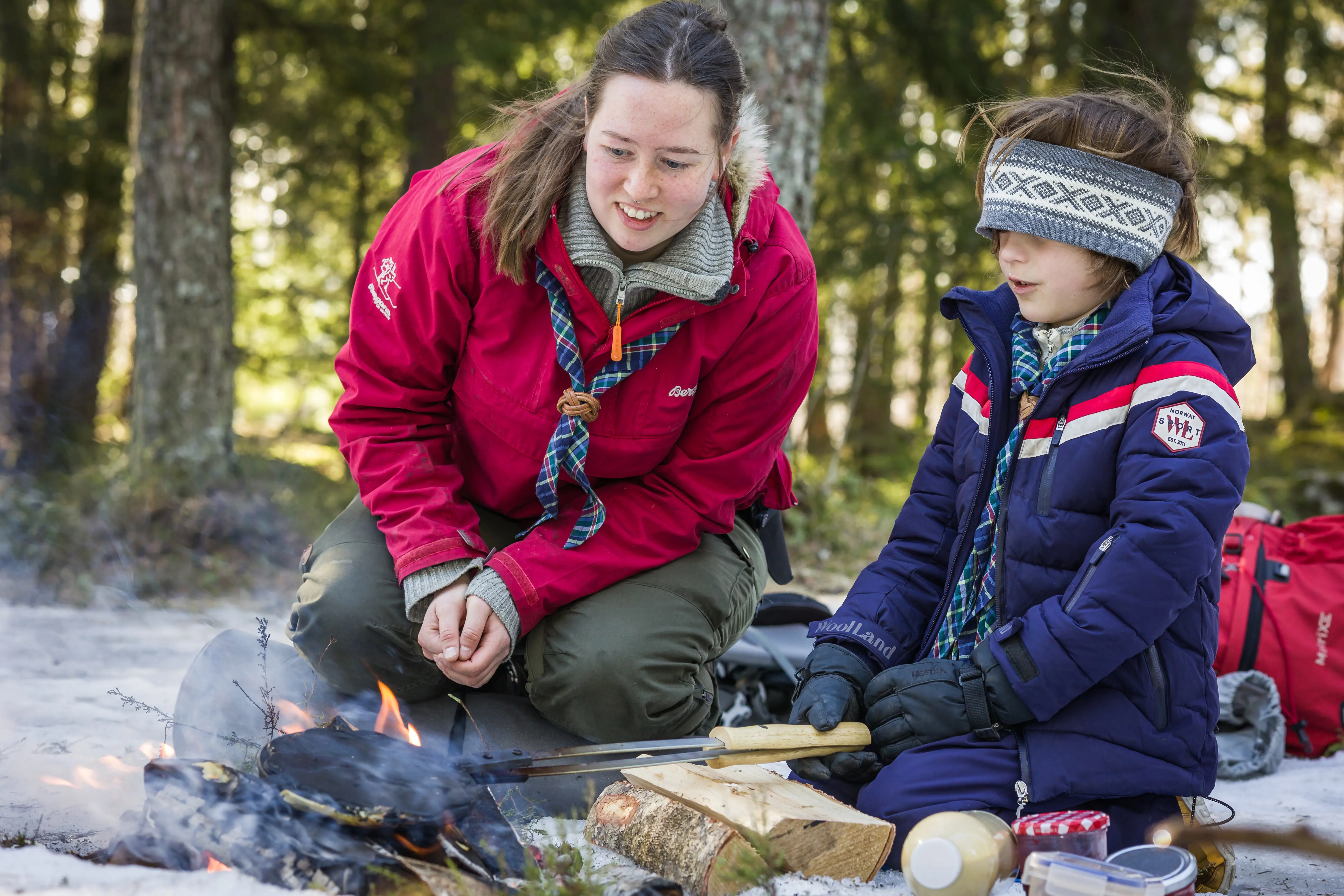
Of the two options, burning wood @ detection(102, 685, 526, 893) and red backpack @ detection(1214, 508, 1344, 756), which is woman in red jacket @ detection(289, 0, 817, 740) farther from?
red backpack @ detection(1214, 508, 1344, 756)

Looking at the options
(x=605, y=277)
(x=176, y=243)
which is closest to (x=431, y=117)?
(x=176, y=243)

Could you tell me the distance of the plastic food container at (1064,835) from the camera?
76.2 inches

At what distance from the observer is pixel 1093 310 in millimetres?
2414

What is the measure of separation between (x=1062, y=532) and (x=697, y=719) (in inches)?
40.0

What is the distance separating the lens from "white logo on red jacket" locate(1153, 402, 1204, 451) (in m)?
2.10

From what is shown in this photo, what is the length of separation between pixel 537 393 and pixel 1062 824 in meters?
1.45

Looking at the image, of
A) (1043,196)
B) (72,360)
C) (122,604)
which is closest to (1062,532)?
(1043,196)

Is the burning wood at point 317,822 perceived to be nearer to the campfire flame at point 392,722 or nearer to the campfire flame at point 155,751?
the campfire flame at point 392,722

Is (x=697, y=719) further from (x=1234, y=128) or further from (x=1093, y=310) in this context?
(x=1234, y=128)

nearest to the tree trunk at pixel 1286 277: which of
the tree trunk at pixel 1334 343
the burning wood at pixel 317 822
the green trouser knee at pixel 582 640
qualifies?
the tree trunk at pixel 1334 343

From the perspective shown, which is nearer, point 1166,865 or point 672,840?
point 1166,865

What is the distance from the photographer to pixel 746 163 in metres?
2.69

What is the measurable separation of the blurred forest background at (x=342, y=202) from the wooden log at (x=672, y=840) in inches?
80.2

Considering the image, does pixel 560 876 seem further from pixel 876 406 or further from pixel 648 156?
pixel 876 406
